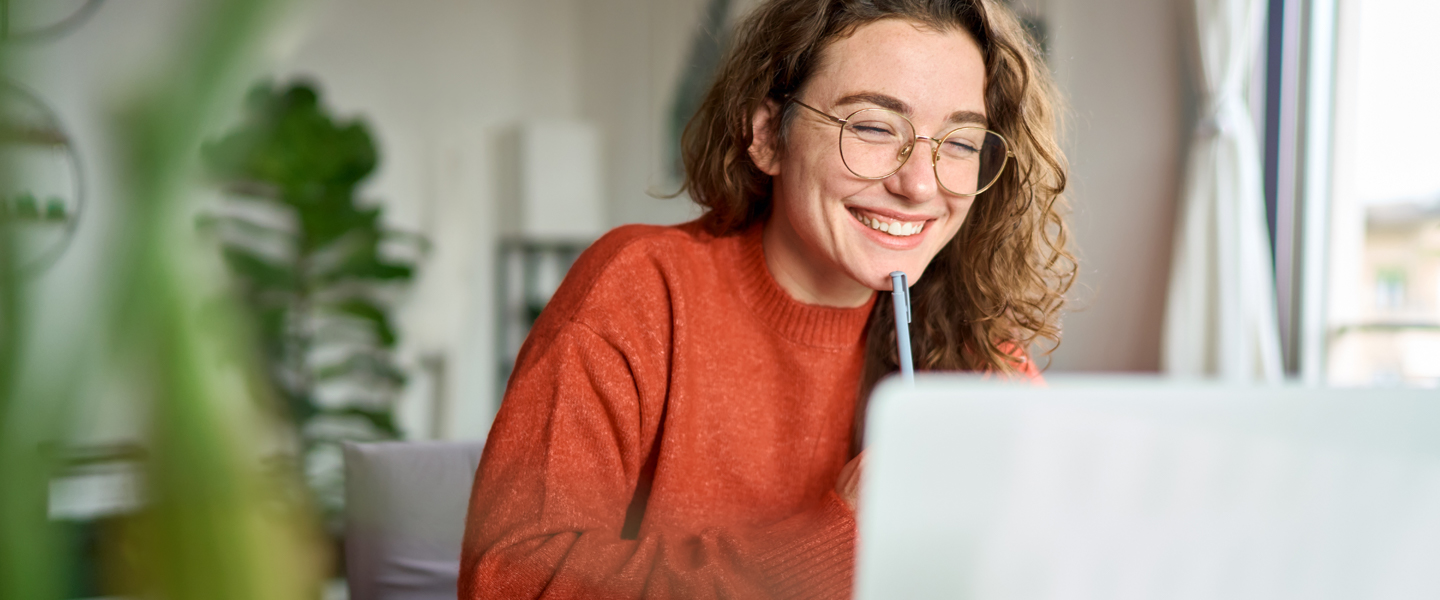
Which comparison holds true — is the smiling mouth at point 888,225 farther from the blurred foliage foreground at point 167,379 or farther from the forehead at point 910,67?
the blurred foliage foreground at point 167,379

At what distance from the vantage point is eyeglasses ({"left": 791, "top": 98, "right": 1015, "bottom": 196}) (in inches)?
40.2

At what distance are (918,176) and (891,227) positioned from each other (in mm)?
64

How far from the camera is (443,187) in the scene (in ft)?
14.5

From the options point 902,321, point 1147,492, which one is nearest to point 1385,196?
point 902,321

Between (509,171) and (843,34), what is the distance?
3448mm

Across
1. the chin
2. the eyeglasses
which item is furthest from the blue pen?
the eyeglasses

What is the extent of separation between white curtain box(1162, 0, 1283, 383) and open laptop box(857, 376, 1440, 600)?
216cm

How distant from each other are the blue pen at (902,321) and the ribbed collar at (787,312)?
94 mm

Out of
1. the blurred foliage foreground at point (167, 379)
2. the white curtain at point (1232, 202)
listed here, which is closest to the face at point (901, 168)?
the blurred foliage foreground at point (167, 379)

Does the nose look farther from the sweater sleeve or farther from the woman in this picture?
the sweater sleeve

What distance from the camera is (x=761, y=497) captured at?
1.08 metres

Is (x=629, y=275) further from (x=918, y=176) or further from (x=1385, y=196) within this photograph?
(x=1385, y=196)

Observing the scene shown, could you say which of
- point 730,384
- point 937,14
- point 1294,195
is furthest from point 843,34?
point 1294,195

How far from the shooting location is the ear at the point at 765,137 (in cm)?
115
